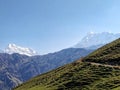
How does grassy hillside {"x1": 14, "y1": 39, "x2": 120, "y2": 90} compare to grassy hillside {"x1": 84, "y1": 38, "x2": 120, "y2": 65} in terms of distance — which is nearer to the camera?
grassy hillside {"x1": 14, "y1": 39, "x2": 120, "y2": 90}

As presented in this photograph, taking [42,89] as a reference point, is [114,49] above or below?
above

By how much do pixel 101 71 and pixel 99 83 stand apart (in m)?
18.2

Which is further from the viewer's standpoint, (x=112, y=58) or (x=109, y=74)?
(x=112, y=58)

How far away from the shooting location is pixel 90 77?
128m

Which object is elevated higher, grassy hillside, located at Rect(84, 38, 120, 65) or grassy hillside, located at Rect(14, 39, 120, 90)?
grassy hillside, located at Rect(84, 38, 120, 65)

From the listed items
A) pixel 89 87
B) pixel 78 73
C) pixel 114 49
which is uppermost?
pixel 114 49

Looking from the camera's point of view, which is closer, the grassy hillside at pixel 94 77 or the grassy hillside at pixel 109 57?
the grassy hillside at pixel 94 77

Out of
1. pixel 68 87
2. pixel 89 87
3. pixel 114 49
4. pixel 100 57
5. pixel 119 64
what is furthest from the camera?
pixel 114 49

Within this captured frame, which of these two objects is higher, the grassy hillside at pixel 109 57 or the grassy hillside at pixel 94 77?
the grassy hillside at pixel 109 57

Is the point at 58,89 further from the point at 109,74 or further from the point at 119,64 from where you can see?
the point at 119,64

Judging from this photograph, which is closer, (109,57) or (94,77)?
(94,77)

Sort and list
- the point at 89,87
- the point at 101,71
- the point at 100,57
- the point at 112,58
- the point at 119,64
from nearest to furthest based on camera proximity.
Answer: the point at 89,87 < the point at 101,71 < the point at 119,64 < the point at 112,58 < the point at 100,57

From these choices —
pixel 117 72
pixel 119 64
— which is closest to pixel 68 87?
pixel 117 72

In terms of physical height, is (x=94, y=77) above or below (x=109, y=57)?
below
